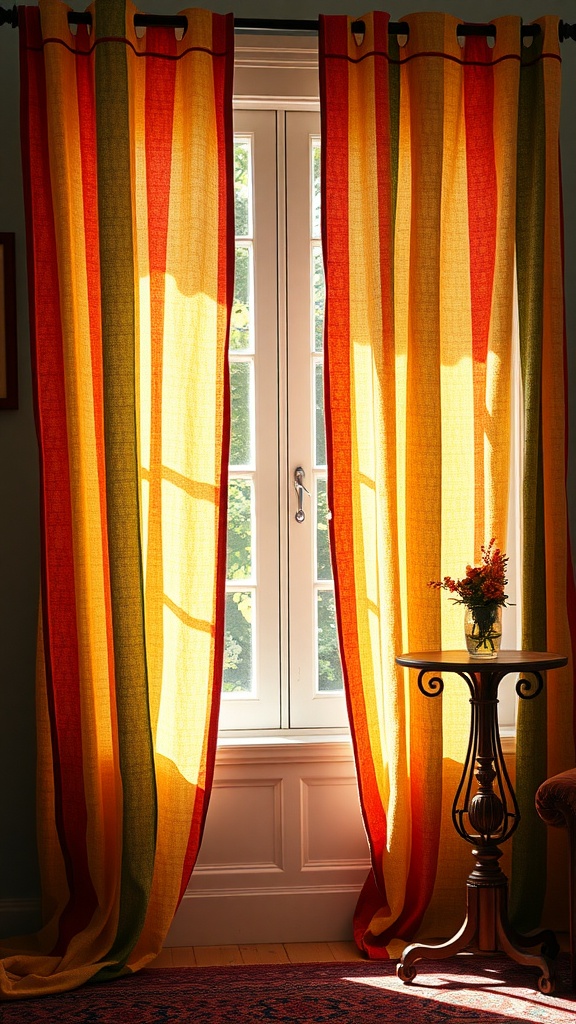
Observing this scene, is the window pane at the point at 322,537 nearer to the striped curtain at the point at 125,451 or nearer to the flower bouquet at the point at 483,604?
the striped curtain at the point at 125,451

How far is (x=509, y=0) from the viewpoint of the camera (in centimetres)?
353

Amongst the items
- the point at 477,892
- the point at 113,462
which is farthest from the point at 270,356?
the point at 477,892

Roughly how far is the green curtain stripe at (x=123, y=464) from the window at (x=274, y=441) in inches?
18.1

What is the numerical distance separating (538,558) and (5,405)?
1741mm

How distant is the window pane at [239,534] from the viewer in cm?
347

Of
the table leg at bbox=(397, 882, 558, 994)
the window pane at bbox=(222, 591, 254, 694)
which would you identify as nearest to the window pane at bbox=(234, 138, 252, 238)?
the window pane at bbox=(222, 591, 254, 694)

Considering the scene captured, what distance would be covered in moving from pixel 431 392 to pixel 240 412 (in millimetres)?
670

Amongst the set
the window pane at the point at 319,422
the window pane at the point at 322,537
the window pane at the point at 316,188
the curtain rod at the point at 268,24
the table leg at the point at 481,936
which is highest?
the curtain rod at the point at 268,24

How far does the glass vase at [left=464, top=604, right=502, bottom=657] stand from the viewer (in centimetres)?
288

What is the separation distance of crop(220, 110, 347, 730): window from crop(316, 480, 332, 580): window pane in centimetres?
2

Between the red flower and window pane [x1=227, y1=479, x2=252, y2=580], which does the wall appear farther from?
the red flower

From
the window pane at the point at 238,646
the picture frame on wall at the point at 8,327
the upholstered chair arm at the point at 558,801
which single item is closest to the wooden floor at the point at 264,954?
the upholstered chair arm at the point at 558,801

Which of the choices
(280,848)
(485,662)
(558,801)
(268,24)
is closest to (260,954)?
(280,848)

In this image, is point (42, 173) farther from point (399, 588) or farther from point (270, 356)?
point (399, 588)
